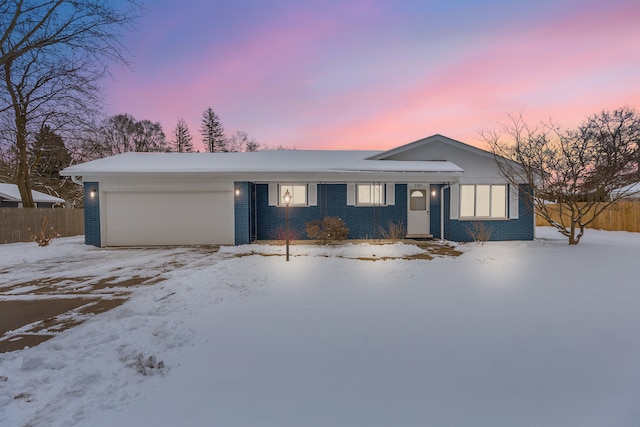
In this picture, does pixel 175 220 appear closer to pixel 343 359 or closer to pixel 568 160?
pixel 343 359

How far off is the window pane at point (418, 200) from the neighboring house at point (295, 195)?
0.13 ft

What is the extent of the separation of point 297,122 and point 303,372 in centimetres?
2079

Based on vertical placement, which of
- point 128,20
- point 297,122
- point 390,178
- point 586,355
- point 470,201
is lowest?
point 586,355

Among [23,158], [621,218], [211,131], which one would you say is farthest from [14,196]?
[621,218]

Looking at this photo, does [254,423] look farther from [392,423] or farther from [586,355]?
[586,355]

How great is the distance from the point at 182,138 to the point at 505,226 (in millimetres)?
34371

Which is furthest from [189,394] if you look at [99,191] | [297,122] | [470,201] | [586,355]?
[297,122]

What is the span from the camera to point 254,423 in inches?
75.5

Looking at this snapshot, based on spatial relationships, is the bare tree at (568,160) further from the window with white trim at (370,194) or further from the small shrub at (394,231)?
the window with white trim at (370,194)

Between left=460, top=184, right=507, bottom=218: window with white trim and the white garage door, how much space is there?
366 inches

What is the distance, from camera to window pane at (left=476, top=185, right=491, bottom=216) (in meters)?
11.9

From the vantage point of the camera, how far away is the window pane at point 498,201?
11.9m

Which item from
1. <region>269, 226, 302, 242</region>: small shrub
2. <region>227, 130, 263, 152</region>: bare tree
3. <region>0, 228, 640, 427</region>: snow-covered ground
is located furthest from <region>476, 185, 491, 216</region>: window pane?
<region>227, 130, 263, 152</region>: bare tree

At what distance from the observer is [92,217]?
1084 cm
